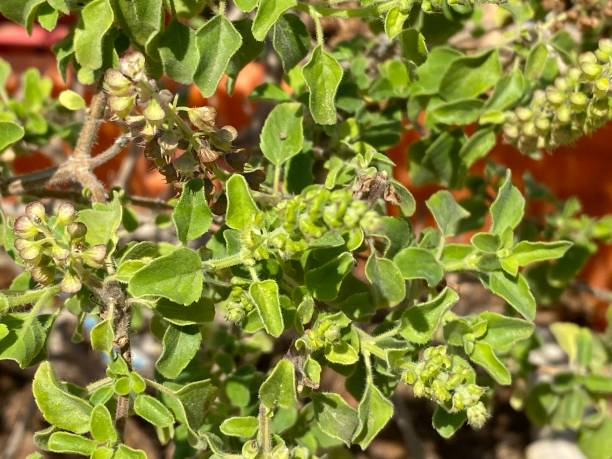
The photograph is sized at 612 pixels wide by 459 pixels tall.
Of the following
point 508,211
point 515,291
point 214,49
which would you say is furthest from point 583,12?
point 214,49

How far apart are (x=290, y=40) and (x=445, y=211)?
49cm

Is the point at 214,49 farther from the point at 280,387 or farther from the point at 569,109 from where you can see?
the point at 569,109

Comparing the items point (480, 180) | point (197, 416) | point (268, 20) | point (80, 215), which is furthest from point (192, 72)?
point (480, 180)

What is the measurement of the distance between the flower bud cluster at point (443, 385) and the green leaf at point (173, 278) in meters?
0.40

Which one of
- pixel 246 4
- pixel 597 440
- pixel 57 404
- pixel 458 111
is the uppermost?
pixel 246 4

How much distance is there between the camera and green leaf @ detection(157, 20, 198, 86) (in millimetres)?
1532

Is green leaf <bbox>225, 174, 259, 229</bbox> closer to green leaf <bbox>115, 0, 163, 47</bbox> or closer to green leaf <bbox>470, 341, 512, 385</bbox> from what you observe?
green leaf <bbox>115, 0, 163, 47</bbox>

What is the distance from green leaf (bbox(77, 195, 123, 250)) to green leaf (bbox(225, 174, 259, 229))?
23 cm

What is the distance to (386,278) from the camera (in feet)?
5.04

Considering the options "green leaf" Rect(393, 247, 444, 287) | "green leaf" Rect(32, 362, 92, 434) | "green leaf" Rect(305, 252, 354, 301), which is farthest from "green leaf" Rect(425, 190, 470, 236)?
"green leaf" Rect(32, 362, 92, 434)

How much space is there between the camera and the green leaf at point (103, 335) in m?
1.37

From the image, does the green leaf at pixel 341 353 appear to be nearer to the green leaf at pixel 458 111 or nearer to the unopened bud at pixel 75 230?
the unopened bud at pixel 75 230

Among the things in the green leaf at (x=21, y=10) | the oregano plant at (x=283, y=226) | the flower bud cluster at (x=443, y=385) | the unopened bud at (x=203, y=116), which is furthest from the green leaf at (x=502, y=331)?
the green leaf at (x=21, y=10)

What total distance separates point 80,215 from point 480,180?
3.97ft
